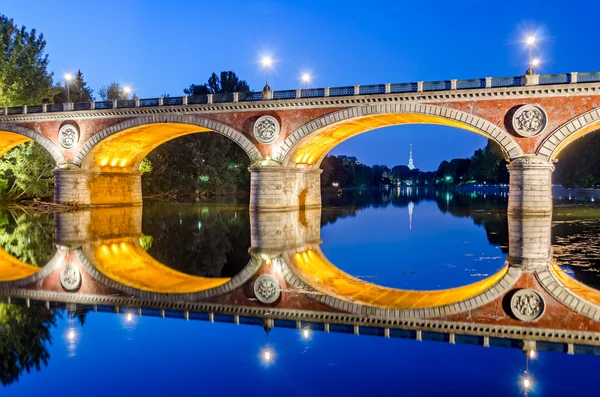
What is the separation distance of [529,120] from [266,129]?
15.4 m

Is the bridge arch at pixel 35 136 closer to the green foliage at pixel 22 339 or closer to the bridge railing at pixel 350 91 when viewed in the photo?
the bridge railing at pixel 350 91

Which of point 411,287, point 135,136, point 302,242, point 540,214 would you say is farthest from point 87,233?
point 540,214

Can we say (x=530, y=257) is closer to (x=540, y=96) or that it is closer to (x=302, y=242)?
(x=302, y=242)

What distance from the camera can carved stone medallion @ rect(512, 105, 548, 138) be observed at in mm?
29016

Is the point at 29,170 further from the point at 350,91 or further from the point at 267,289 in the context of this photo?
the point at 267,289

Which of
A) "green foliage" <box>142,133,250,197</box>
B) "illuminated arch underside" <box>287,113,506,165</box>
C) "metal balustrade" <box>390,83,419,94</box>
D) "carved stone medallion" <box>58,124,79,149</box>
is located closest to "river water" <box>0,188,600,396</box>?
"metal balustrade" <box>390,83,419,94</box>

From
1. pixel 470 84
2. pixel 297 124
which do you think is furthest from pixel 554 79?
pixel 297 124

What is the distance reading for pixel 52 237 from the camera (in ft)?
72.7

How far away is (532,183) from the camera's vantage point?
95.9 ft

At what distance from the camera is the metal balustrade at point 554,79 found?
2864cm

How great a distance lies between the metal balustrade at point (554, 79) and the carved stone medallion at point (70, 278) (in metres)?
25.0

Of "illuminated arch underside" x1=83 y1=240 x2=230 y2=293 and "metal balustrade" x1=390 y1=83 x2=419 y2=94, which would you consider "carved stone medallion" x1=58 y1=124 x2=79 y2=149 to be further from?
"illuminated arch underside" x1=83 y1=240 x2=230 y2=293

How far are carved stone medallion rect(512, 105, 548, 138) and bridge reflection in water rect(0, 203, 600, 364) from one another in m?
13.6

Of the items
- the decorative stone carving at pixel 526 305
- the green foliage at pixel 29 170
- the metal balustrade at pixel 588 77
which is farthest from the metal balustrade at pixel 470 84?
the green foliage at pixel 29 170
